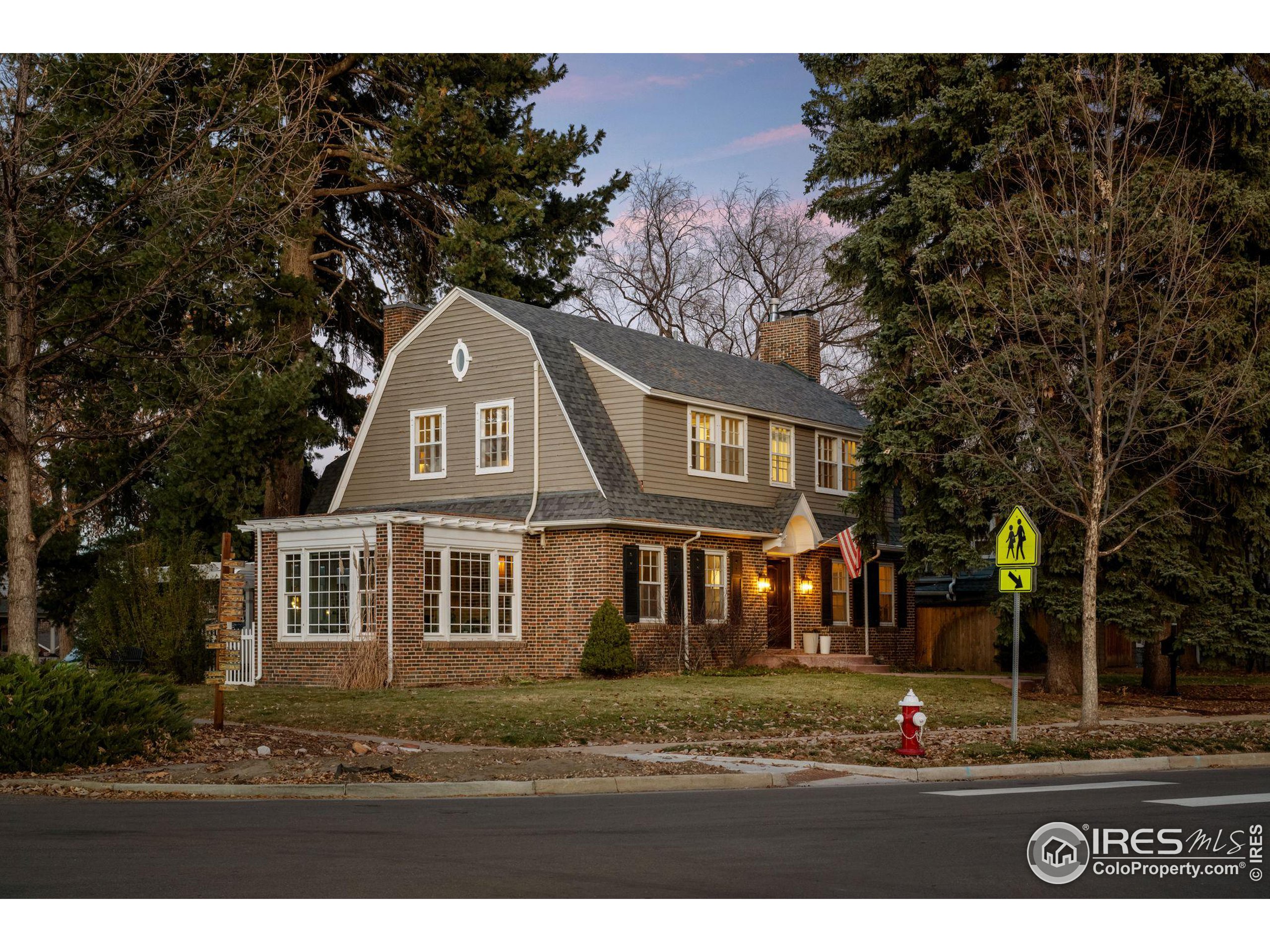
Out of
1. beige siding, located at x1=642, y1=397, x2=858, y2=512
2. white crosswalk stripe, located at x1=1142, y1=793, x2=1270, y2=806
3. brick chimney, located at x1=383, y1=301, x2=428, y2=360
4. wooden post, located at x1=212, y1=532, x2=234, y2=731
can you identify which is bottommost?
white crosswalk stripe, located at x1=1142, y1=793, x2=1270, y2=806

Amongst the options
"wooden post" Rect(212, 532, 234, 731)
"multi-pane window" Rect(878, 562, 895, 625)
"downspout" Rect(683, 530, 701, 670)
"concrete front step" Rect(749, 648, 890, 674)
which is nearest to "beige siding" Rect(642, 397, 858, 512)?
"downspout" Rect(683, 530, 701, 670)

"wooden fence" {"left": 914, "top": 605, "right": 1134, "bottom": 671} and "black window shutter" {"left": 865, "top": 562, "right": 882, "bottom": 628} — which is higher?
"black window shutter" {"left": 865, "top": 562, "right": 882, "bottom": 628}

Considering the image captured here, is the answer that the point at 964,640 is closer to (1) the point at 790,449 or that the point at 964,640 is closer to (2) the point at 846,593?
(2) the point at 846,593

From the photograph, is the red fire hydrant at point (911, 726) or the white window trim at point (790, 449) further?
the white window trim at point (790, 449)

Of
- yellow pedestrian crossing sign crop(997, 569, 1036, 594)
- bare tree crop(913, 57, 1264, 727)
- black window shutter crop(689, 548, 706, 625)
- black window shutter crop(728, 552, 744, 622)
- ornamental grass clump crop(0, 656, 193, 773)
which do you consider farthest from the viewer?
black window shutter crop(728, 552, 744, 622)

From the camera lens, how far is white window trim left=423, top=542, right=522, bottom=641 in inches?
1079

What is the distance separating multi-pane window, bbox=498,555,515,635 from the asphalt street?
16007 millimetres

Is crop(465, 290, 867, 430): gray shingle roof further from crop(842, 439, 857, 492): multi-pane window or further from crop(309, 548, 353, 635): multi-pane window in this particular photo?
crop(309, 548, 353, 635): multi-pane window

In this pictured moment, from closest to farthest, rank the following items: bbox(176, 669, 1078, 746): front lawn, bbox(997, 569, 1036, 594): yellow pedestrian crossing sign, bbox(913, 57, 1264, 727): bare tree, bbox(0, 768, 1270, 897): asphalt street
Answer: bbox(0, 768, 1270, 897): asphalt street < bbox(997, 569, 1036, 594): yellow pedestrian crossing sign < bbox(176, 669, 1078, 746): front lawn < bbox(913, 57, 1264, 727): bare tree

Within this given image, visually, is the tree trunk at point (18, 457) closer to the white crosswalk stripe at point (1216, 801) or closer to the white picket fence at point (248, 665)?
the white crosswalk stripe at point (1216, 801)

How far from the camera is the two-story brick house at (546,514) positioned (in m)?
27.4

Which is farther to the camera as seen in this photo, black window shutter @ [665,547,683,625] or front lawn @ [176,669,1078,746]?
black window shutter @ [665,547,683,625]

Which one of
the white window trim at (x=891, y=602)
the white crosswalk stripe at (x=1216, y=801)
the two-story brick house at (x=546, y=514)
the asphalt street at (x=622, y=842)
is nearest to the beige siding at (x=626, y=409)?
the two-story brick house at (x=546, y=514)

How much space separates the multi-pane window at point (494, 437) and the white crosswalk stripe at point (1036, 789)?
18.2 metres
